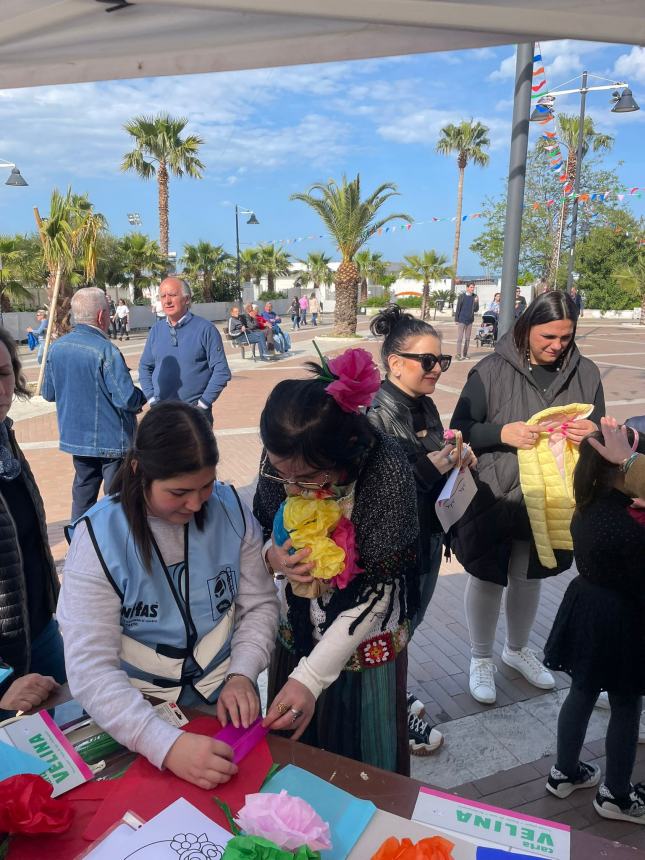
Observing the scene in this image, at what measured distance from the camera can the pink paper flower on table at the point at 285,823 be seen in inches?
38.8

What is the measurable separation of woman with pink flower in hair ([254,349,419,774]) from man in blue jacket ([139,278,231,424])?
12.0 feet

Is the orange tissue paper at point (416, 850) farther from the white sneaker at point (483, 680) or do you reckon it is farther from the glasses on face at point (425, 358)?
the white sneaker at point (483, 680)

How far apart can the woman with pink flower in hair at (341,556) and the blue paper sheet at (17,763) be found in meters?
0.50

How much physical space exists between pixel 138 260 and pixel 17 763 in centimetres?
3256

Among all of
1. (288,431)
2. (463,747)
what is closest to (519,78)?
(288,431)

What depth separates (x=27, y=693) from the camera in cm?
159

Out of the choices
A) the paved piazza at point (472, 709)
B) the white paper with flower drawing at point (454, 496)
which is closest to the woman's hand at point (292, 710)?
the paved piazza at point (472, 709)

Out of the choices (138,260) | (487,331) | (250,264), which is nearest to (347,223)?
(487,331)

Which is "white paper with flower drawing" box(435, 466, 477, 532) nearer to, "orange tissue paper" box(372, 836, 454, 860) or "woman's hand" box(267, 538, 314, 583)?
"woman's hand" box(267, 538, 314, 583)

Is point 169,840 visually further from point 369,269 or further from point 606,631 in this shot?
point 369,269

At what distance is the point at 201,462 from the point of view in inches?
58.9

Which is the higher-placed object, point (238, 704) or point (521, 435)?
point (521, 435)

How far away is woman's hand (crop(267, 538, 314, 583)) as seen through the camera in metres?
1.54

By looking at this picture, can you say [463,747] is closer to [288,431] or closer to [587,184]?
[288,431]
